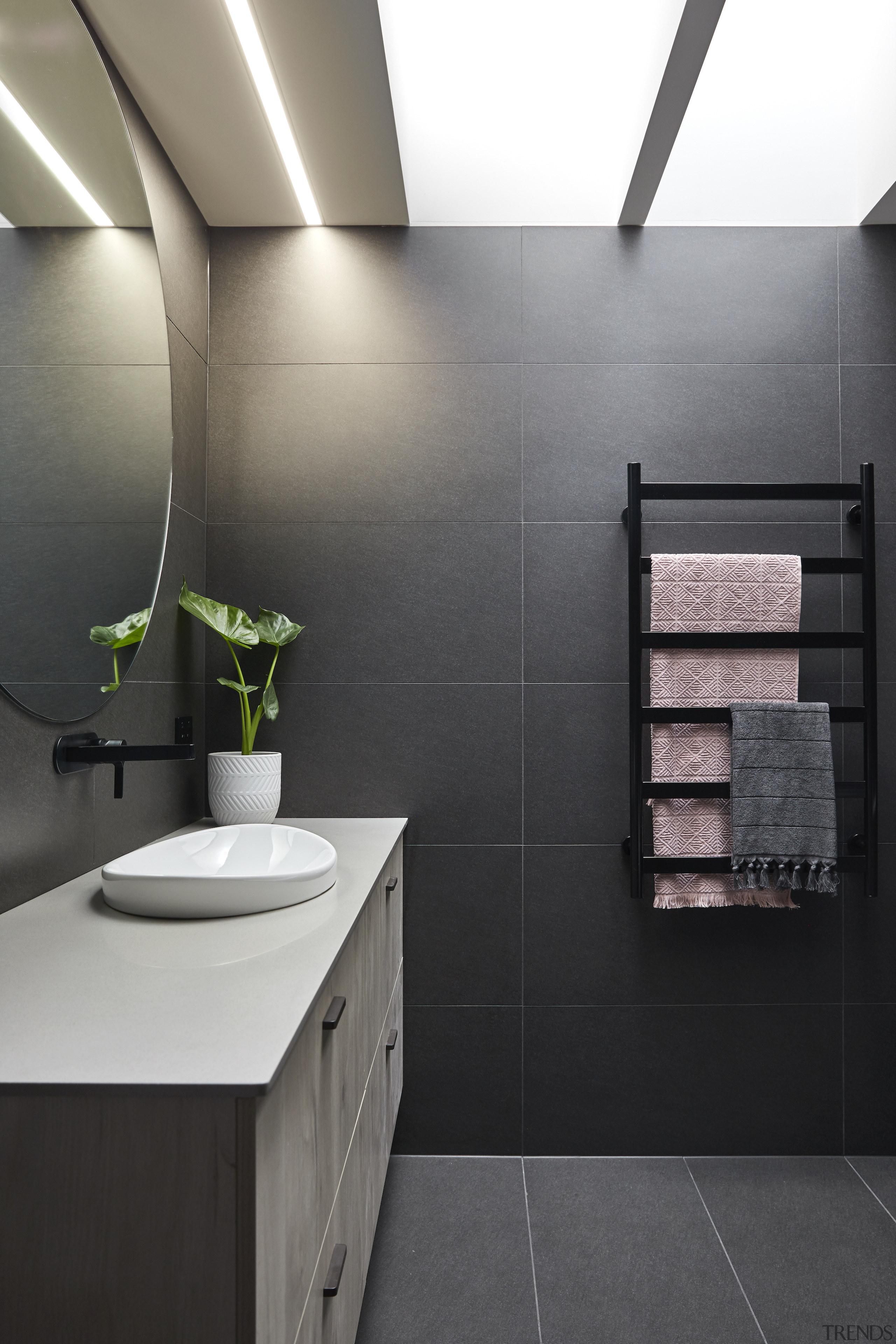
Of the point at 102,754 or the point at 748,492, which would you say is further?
the point at 748,492

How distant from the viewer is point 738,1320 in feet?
4.99

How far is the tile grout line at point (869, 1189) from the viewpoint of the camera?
6.04 feet

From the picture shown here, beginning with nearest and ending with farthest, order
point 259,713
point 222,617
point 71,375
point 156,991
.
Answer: point 156,991 < point 71,375 < point 222,617 < point 259,713

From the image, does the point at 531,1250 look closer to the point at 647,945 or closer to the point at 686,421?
the point at 647,945

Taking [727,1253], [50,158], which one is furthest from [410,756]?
[50,158]

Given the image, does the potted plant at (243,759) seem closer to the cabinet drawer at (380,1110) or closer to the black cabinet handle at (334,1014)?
the cabinet drawer at (380,1110)

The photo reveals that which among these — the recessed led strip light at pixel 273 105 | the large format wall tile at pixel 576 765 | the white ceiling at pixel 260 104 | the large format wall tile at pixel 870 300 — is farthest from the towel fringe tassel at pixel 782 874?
the recessed led strip light at pixel 273 105

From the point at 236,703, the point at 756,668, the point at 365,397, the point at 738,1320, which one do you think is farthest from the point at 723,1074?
the point at 365,397

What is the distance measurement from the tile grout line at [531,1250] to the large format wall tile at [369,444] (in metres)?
1.61

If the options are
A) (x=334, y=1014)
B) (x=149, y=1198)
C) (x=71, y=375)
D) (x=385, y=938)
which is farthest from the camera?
(x=385, y=938)

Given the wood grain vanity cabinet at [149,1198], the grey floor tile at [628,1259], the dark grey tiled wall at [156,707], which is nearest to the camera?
the wood grain vanity cabinet at [149,1198]

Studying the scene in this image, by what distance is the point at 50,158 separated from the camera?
48.5 inches

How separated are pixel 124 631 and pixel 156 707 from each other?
0.99 feet

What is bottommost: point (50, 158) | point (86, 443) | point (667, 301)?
point (86, 443)
